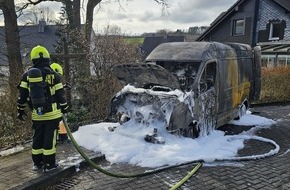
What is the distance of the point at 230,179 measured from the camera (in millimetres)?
5746

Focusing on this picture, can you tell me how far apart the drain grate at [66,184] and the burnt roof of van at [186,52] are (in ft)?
13.1

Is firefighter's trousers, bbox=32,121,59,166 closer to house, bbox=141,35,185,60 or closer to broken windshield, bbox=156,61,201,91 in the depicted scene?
broken windshield, bbox=156,61,201,91

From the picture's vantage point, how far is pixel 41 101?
211 inches

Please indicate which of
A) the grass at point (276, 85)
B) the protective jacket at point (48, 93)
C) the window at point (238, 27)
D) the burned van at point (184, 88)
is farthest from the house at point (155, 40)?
the protective jacket at point (48, 93)

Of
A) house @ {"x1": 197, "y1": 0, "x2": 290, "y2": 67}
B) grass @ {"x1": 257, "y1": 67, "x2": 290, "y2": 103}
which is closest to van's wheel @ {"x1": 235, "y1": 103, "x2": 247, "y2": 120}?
grass @ {"x1": 257, "y1": 67, "x2": 290, "y2": 103}

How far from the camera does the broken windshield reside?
7.69 meters

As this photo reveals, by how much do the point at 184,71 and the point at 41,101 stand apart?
405cm

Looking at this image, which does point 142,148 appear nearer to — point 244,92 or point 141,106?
point 141,106

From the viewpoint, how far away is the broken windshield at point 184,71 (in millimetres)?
7691

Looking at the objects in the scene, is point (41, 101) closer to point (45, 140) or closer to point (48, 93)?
point (48, 93)

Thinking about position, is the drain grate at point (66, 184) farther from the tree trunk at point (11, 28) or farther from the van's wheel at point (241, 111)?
the tree trunk at point (11, 28)

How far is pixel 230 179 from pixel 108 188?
2157mm

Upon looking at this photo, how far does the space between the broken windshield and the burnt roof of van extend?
22 centimetres

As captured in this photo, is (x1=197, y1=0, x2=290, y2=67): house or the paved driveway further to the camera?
(x1=197, y1=0, x2=290, y2=67): house
